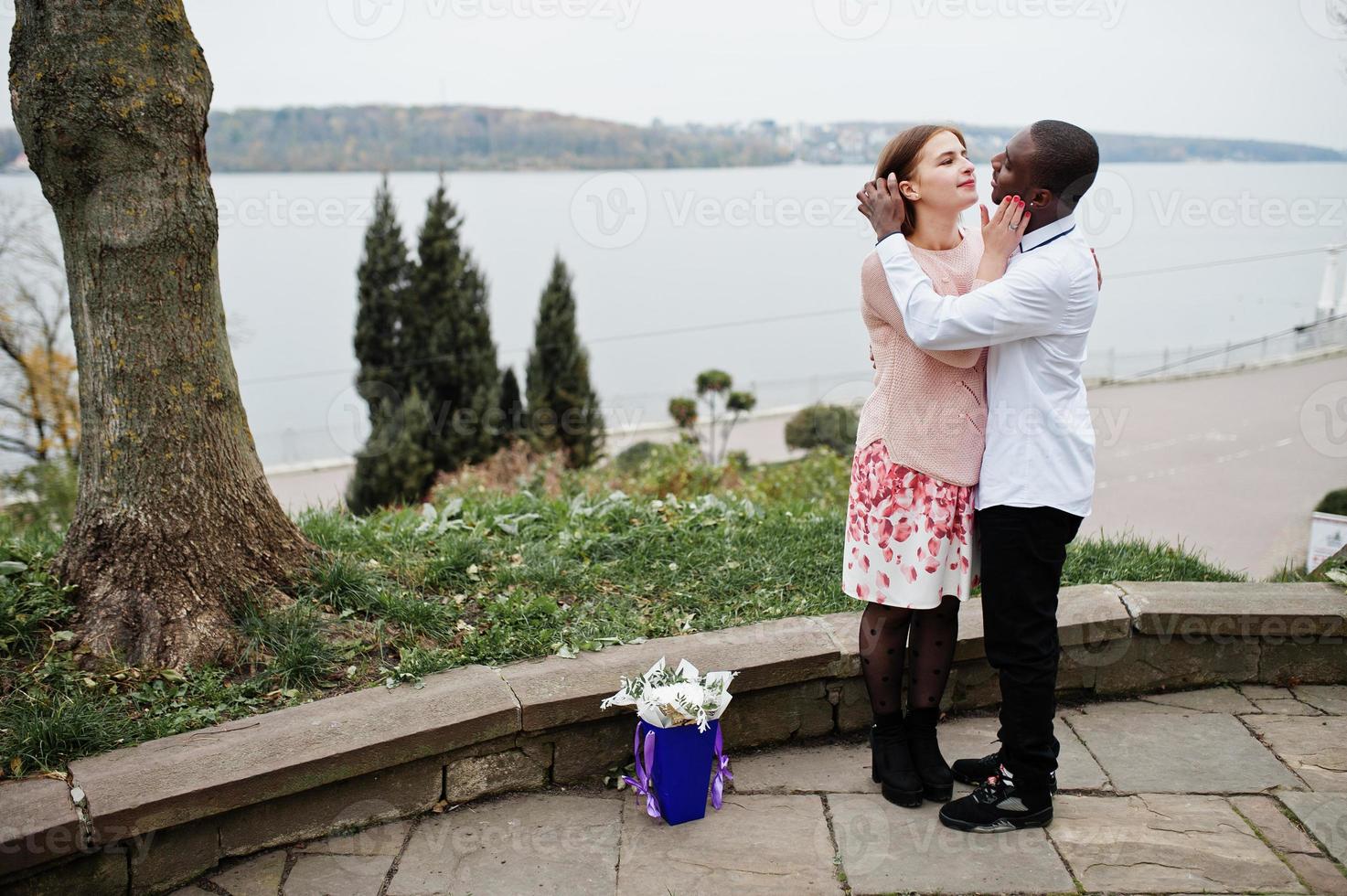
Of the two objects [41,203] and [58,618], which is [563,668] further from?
[41,203]

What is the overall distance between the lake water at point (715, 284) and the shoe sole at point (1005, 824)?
5.04 m

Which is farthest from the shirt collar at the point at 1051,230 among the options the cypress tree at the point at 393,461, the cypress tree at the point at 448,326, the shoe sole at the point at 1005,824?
the cypress tree at the point at 448,326

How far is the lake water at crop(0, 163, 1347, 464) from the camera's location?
13930mm

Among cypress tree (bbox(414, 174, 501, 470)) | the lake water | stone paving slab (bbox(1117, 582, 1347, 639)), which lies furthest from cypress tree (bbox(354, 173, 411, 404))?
stone paving slab (bbox(1117, 582, 1347, 639))

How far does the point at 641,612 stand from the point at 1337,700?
209 cm

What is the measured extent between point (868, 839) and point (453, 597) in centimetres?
145

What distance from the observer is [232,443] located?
2838mm

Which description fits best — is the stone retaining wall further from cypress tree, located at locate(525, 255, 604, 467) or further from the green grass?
cypress tree, located at locate(525, 255, 604, 467)

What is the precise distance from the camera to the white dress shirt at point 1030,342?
2.04 m

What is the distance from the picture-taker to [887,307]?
2.20m

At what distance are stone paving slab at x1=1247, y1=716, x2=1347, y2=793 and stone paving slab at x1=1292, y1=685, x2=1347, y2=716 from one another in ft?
0.19

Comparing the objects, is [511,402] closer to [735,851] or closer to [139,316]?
[139,316]

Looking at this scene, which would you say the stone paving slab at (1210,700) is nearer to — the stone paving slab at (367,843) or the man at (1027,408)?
the man at (1027,408)

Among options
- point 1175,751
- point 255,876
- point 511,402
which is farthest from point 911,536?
point 511,402
